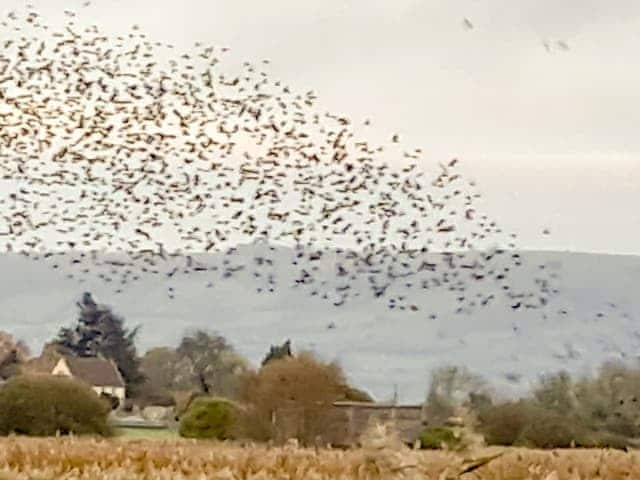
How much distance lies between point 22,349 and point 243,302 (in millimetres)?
78004

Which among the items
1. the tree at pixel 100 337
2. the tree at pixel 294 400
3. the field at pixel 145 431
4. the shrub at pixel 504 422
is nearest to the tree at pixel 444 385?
the shrub at pixel 504 422

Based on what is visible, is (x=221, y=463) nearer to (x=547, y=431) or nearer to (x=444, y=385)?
(x=547, y=431)

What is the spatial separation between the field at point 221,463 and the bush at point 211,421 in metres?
17.3

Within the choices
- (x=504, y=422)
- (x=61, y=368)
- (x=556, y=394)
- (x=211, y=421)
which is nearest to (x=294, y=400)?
(x=211, y=421)

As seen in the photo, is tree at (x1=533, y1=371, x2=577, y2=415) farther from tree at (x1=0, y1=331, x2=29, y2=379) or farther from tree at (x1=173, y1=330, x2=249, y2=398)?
tree at (x1=0, y1=331, x2=29, y2=379)

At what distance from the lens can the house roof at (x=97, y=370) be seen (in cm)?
7062

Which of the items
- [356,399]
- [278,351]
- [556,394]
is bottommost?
[356,399]

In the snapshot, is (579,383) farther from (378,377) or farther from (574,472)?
(574,472)

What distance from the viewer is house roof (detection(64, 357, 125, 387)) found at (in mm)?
70625

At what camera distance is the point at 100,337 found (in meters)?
96.4

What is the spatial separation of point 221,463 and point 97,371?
53.9 metres

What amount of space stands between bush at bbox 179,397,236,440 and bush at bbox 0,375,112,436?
2159 mm

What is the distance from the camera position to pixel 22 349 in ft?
280

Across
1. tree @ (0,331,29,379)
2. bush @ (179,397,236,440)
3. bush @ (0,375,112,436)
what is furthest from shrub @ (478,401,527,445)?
tree @ (0,331,29,379)
